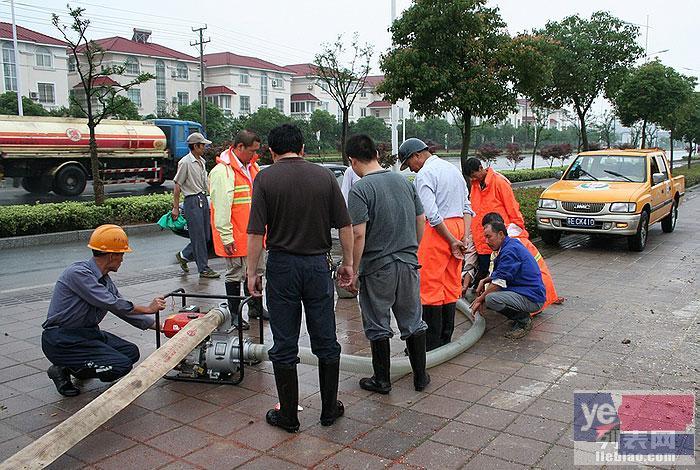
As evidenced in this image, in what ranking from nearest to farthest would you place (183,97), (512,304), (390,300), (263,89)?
(390,300), (512,304), (183,97), (263,89)

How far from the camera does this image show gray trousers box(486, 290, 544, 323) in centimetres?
571

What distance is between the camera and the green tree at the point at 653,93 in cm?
2191

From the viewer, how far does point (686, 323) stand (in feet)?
20.4

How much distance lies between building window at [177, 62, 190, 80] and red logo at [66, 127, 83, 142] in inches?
1569

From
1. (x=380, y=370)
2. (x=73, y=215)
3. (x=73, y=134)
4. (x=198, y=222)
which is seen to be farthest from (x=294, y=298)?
(x=73, y=134)

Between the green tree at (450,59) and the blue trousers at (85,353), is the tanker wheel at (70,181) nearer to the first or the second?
the green tree at (450,59)

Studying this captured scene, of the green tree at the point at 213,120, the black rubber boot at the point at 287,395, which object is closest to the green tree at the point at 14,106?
the green tree at the point at 213,120

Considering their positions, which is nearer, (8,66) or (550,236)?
(550,236)

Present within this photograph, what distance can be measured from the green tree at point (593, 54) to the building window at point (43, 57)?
4145 cm

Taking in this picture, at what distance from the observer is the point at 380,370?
441cm

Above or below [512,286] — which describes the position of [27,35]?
above

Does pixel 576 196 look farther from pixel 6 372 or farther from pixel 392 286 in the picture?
pixel 6 372

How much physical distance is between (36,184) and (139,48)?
123ft

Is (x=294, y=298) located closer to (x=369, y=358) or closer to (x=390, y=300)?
(x=390, y=300)
